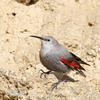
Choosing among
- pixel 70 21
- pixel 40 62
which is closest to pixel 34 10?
pixel 70 21

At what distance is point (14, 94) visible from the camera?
4602 millimetres

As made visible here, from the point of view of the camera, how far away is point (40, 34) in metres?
5.69

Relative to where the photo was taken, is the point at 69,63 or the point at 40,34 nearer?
the point at 69,63

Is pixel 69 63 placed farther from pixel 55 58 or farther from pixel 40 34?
pixel 40 34

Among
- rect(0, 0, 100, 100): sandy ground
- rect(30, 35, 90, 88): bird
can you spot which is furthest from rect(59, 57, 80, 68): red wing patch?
rect(0, 0, 100, 100): sandy ground

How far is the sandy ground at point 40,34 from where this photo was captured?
479cm

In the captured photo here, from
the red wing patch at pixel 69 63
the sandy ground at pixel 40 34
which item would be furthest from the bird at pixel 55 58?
the sandy ground at pixel 40 34

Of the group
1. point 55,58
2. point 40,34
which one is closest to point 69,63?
point 55,58

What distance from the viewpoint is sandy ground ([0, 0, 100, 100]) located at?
4785 millimetres

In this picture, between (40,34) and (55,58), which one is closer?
(55,58)

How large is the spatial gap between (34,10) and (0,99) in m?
1.92

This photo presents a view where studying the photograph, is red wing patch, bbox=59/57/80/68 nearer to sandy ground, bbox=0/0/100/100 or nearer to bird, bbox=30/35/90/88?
bird, bbox=30/35/90/88

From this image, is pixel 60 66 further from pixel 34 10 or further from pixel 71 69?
pixel 34 10

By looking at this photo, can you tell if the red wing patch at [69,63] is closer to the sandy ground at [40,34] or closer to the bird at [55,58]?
the bird at [55,58]
